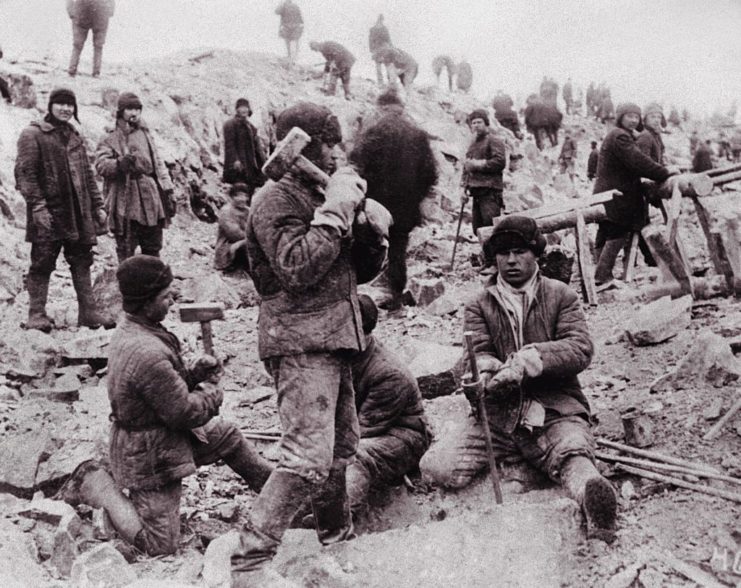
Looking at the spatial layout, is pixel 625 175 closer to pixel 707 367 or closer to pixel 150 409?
pixel 707 367

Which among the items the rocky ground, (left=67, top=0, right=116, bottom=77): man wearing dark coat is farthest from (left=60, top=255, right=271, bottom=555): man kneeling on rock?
(left=67, top=0, right=116, bottom=77): man wearing dark coat

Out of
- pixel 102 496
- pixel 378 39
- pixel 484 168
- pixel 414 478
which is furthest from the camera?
pixel 378 39

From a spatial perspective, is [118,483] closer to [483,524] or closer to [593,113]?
A: [483,524]

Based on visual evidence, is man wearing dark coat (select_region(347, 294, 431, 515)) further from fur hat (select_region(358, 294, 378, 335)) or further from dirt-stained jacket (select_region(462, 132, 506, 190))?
dirt-stained jacket (select_region(462, 132, 506, 190))

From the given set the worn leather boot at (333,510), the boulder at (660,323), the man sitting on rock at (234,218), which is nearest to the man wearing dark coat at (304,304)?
the worn leather boot at (333,510)

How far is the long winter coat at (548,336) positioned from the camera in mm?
3869

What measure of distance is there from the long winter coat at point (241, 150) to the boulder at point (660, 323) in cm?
581

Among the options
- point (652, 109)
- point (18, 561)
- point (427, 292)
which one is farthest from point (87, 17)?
point (18, 561)

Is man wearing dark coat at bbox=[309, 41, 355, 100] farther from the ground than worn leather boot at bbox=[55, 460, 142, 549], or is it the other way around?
man wearing dark coat at bbox=[309, 41, 355, 100]

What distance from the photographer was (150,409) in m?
3.81

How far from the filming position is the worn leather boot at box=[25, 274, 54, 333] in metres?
6.44

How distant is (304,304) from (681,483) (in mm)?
2136

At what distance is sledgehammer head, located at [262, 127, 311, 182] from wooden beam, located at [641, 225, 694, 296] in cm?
450

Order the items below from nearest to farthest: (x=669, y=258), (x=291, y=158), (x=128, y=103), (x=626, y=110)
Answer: (x=291, y=158) < (x=669, y=258) < (x=128, y=103) < (x=626, y=110)
